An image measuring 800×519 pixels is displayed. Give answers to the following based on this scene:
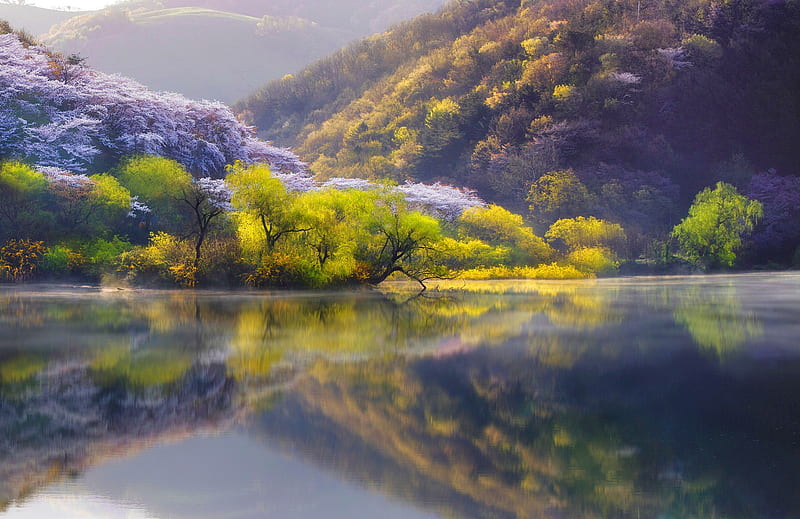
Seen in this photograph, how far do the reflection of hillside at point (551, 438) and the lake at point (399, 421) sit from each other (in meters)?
0.02

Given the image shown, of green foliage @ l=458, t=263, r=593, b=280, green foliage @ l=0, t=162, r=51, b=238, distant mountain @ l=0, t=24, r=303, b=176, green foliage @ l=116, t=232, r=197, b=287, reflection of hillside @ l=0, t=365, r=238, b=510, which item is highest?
distant mountain @ l=0, t=24, r=303, b=176

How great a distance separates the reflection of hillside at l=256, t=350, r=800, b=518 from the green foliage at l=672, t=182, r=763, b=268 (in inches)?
1309

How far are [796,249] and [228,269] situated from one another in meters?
32.7

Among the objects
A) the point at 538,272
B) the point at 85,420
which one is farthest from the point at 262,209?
the point at 85,420

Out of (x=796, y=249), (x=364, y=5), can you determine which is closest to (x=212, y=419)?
(x=796, y=249)

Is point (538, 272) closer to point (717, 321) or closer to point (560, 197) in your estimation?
point (560, 197)

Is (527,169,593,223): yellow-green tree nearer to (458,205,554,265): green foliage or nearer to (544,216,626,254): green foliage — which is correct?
(544,216,626,254): green foliage

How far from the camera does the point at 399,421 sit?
722 centimetres

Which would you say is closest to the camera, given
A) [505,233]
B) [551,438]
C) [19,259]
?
[551,438]

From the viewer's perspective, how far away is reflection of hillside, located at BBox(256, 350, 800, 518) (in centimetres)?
521

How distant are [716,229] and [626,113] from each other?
13610 millimetres

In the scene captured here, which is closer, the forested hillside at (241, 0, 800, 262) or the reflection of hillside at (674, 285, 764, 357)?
the reflection of hillside at (674, 285, 764, 357)

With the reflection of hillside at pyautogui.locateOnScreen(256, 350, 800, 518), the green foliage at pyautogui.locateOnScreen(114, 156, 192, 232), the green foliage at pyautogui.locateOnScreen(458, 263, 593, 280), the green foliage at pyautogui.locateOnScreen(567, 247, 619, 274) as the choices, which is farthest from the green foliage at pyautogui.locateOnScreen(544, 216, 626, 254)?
the reflection of hillside at pyautogui.locateOnScreen(256, 350, 800, 518)

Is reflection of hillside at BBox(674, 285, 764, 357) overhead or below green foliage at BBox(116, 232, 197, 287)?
below
